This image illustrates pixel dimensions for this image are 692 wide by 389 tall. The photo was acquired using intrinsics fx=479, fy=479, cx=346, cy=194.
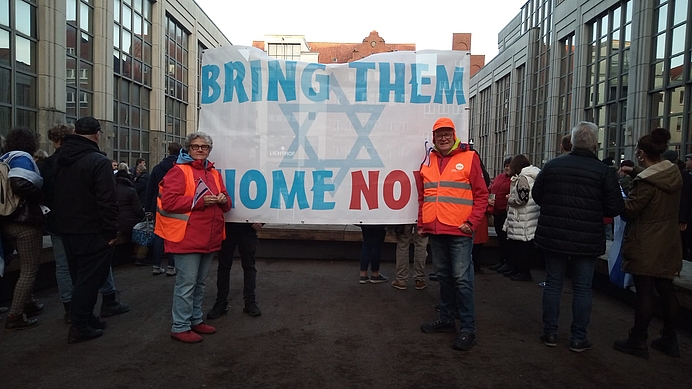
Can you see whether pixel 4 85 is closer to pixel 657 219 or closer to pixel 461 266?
pixel 461 266

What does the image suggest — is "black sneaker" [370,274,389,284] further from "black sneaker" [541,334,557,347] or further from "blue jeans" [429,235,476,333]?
"black sneaker" [541,334,557,347]

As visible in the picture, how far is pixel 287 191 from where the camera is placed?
16.2ft

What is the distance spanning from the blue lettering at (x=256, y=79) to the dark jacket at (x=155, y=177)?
188 centimetres

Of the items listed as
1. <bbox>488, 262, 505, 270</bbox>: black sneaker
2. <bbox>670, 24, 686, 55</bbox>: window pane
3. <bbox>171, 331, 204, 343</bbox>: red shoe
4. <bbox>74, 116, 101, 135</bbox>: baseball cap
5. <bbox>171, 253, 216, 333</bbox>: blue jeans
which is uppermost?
<bbox>670, 24, 686, 55</bbox>: window pane

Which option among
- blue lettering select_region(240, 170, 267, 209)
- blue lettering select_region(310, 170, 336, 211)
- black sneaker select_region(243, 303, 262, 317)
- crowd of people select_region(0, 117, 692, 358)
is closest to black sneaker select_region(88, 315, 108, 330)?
crowd of people select_region(0, 117, 692, 358)

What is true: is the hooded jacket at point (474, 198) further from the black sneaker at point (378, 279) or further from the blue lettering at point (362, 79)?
the black sneaker at point (378, 279)

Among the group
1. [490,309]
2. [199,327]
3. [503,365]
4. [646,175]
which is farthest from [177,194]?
[646,175]

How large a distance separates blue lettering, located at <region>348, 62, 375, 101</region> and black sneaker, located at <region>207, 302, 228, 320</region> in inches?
102

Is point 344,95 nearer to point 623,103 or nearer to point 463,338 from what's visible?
point 463,338

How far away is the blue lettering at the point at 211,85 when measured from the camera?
494 cm

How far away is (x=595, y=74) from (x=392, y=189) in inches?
719

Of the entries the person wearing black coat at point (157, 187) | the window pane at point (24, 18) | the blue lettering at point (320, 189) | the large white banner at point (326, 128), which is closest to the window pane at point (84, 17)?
the window pane at point (24, 18)

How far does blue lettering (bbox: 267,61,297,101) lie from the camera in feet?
16.1

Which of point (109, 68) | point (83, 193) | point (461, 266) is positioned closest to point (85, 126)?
point (83, 193)
